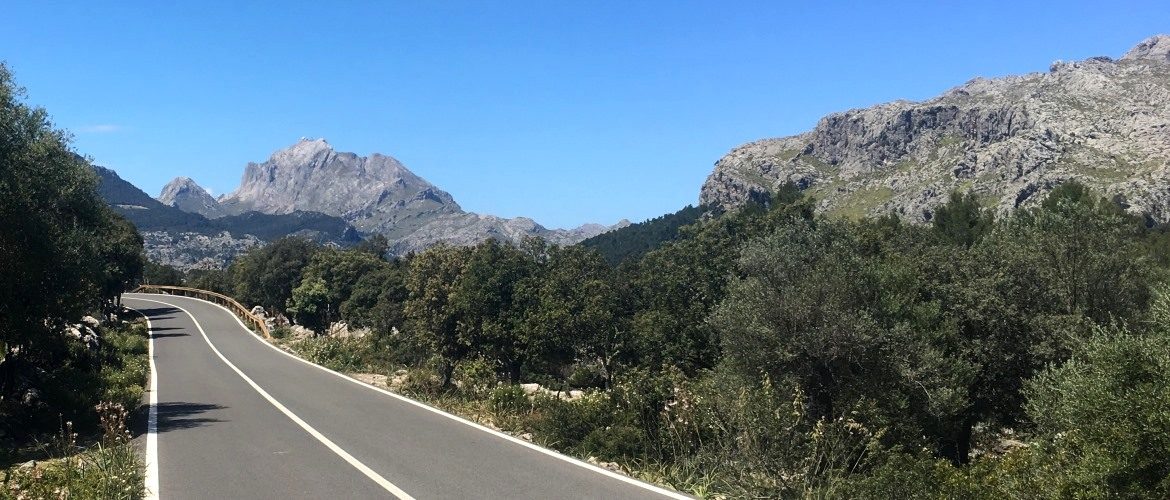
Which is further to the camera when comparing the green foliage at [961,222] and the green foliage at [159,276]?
the green foliage at [159,276]

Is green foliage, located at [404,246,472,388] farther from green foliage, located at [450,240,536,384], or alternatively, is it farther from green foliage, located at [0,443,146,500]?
green foliage, located at [0,443,146,500]

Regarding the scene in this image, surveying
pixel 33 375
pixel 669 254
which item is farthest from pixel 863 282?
pixel 669 254

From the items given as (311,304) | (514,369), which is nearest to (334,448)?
(514,369)

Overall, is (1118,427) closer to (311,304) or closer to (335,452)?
(335,452)

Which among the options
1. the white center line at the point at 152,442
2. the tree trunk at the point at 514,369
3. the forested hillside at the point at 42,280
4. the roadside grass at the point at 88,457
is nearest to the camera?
the roadside grass at the point at 88,457

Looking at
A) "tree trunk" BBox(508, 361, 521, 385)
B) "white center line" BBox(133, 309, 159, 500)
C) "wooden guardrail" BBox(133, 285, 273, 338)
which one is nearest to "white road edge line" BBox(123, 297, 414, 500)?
"white center line" BBox(133, 309, 159, 500)

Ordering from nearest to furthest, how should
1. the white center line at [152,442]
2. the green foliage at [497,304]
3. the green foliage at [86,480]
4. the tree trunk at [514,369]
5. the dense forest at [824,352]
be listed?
the green foliage at [86,480], the white center line at [152,442], the dense forest at [824,352], the green foliage at [497,304], the tree trunk at [514,369]

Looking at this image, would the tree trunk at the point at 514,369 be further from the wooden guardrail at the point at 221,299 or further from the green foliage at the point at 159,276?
the green foliage at the point at 159,276

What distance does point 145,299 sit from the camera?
211 ft

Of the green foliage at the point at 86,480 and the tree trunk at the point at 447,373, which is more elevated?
the green foliage at the point at 86,480

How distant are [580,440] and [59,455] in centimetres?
834

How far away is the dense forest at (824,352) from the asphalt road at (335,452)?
1.43 m

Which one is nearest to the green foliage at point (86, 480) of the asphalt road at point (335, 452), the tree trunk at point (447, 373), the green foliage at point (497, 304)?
the asphalt road at point (335, 452)

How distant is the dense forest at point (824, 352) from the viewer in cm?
975
